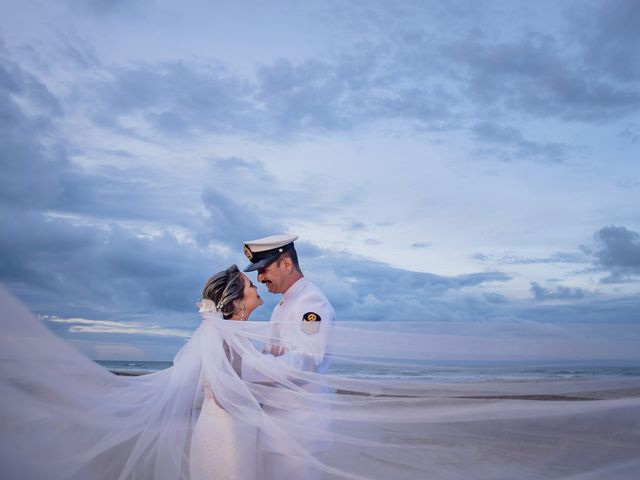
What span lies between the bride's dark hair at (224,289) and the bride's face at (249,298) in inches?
1.3

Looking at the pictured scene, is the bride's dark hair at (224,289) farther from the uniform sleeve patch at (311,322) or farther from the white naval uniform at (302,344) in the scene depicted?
the uniform sleeve patch at (311,322)

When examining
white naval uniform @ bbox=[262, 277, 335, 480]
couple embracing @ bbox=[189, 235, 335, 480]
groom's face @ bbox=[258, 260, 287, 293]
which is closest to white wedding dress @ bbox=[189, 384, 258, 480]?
couple embracing @ bbox=[189, 235, 335, 480]

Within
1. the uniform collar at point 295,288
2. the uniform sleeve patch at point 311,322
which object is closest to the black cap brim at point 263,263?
the uniform collar at point 295,288

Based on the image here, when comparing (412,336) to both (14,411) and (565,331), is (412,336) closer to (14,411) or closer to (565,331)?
(565,331)

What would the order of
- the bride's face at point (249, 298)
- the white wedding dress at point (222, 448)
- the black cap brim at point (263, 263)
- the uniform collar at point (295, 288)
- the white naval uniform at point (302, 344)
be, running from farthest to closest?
the black cap brim at point (263, 263) → the uniform collar at point (295, 288) → the bride's face at point (249, 298) → the white naval uniform at point (302, 344) → the white wedding dress at point (222, 448)

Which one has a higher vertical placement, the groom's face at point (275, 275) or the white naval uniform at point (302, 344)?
the groom's face at point (275, 275)

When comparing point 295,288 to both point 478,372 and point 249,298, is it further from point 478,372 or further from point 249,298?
point 478,372

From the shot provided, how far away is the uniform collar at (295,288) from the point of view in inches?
177

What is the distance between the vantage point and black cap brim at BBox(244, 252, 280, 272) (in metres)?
4.61

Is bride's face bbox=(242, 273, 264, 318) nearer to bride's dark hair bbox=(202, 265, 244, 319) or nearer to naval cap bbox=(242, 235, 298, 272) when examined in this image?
bride's dark hair bbox=(202, 265, 244, 319)

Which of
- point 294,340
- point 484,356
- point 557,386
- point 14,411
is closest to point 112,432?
point 14,411

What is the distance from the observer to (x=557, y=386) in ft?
13.7

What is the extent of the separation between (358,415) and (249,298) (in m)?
1.04

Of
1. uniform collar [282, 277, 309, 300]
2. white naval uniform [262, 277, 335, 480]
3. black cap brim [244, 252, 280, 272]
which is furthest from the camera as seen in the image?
black cap brim [244, 252, 280, 272]
